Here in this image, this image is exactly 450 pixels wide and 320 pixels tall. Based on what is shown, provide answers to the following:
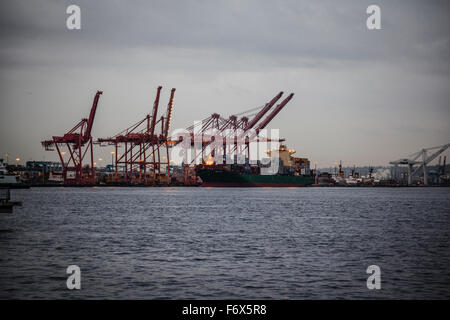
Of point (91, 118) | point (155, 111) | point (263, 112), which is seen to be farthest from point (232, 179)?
point (91, 118)

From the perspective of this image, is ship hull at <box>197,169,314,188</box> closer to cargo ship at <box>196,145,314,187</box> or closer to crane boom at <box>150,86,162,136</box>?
cargo ship at <box>196,145,314,187</box>

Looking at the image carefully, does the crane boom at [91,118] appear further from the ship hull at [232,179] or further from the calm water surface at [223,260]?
the calm water surface at [223,260]

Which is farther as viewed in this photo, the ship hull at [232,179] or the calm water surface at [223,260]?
the ship hull at [232,179]

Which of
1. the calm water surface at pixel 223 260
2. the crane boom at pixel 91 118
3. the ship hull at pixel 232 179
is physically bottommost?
the calm water surface at pixel 223 260

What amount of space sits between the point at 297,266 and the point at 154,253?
580 cm

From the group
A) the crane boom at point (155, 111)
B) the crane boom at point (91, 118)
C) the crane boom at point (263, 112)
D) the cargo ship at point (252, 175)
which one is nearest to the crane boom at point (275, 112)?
the crane boom at point (263, 112)

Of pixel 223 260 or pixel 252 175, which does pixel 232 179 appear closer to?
pixel 252 175

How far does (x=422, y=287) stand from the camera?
1352 cm

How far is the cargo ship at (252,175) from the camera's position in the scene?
126m

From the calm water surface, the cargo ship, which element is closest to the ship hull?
the cargo ship

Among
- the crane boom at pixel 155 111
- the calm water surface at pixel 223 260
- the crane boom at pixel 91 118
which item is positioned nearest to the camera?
the calm water surface at pixel 223 260

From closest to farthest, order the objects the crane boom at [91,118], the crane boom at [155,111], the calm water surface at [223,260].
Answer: the calm water surface at [223,260] < the crane boom at [91,118] < the crane boom at [155,111]
